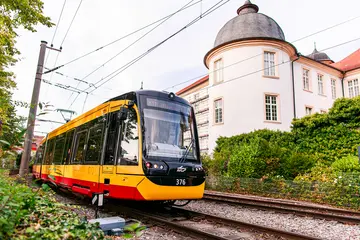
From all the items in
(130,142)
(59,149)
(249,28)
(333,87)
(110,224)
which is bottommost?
(110,224)

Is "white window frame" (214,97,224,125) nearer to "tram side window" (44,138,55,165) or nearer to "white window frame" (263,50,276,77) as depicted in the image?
"white window frame" (263,50,276,77)

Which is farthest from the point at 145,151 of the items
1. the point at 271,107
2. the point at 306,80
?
the point at 306,80

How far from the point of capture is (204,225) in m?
6.71

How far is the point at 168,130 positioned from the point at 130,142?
105cm

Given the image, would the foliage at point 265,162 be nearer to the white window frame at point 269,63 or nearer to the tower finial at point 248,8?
the white window frame at point 269,63

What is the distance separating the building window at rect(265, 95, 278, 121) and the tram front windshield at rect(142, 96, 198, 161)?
16862 millimetres

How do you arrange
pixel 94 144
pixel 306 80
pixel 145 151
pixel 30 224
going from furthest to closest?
pixel 306 80 → pixel 94 144 → pixel 145 151 → pixel 30 224

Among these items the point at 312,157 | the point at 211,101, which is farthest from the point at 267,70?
the point at 312,157

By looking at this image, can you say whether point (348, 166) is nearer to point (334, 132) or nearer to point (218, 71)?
point (334, 132)

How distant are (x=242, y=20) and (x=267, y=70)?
5493mm

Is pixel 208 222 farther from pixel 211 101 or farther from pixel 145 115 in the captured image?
pixel 211 101

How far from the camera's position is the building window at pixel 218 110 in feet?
81.3

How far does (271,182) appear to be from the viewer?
46.2 ft

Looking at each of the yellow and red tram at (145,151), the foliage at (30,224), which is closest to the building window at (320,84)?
the yellow and red tram at (145,151)
